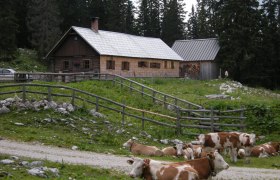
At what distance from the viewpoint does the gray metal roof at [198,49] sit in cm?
6094

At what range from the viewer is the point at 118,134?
22.3 metres

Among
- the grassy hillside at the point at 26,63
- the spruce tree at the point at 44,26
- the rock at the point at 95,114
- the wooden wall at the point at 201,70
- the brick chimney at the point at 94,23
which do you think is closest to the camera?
the rock at the point at 95,114

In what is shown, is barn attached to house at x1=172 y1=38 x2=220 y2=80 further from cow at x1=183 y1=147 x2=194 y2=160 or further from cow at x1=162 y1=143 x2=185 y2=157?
cow at x1=183 y1=147 x2=194 y2=160

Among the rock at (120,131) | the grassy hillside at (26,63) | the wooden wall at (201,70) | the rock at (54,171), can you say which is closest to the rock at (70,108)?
the rock at (120,131)

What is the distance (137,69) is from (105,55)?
6.29m

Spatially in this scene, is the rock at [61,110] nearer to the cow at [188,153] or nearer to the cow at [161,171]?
the cow at [188,153]

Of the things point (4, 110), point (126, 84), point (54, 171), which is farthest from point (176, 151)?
point (126, 84)

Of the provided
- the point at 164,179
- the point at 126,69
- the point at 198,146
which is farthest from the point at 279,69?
the point at 164,179

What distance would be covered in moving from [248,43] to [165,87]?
18.2 meters

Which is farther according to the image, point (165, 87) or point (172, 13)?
point (172, 13)

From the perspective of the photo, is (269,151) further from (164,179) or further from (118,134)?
(164,179)

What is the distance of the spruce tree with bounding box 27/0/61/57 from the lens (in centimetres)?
6367

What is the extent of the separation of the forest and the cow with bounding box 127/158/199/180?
4551cm

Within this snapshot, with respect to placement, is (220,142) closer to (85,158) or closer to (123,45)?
(85,158)
